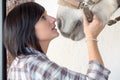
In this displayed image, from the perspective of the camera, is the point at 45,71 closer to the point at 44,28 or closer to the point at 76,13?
the point at 44,28

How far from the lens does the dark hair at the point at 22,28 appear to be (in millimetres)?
875

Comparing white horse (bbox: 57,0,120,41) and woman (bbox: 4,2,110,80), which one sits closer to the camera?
woman (bbox: 4,2,110,80)

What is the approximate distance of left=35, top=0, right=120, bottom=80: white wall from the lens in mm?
1045

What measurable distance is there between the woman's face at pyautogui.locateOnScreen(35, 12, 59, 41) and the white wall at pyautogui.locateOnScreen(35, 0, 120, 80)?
0.23m

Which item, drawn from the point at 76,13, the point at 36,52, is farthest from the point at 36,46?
the point at 76,13

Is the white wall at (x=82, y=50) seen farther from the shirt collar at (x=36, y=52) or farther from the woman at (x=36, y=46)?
the shirt collar at (x=36, y=52)

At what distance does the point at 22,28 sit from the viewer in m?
0.87

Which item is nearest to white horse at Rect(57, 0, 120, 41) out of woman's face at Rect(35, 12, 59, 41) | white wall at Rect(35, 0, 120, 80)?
white wall at Rect(35, 0, 120, 80)

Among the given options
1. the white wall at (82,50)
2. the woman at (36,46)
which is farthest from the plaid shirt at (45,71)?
the white wall at (82,50)

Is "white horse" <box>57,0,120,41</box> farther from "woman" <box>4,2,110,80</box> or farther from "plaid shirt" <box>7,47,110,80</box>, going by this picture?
"plaid shirt" <box>7,47,110,80</box>

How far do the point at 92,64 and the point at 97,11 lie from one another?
250 mm

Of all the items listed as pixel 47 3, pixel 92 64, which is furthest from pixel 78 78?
pixel 47 3

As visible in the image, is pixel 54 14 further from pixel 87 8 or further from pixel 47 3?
pixel 87 8

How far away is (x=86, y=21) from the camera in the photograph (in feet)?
3.02
